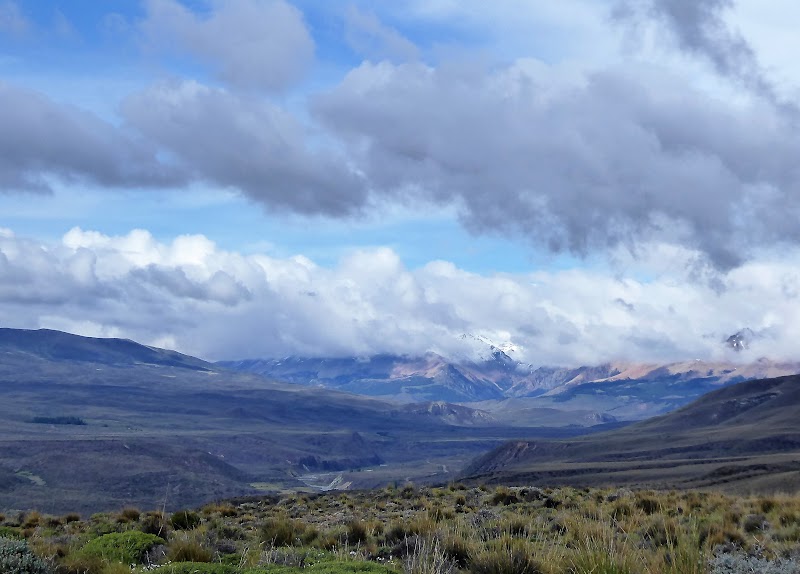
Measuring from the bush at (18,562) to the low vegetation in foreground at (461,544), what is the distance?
0.02 meters

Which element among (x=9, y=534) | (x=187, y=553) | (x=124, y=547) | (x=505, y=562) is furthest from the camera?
(x=9, y=534)

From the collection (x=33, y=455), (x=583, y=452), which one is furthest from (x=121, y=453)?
(x=583, y=452)

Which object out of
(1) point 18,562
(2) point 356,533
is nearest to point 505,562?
(1) point 18,562

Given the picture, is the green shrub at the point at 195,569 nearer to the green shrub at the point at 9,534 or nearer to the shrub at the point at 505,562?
the shrub at the point at 505,562

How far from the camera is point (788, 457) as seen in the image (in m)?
103

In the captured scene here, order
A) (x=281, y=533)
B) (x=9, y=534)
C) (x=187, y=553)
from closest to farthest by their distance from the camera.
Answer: (x=187, y=553) < (x=9, y=534) < (x=281, y=533)

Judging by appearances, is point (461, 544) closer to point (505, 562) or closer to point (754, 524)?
point (505, 562)

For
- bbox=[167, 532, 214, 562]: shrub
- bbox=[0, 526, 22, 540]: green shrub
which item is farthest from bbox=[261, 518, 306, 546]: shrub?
bbox=[0, 526, 22, 540]: green shrub

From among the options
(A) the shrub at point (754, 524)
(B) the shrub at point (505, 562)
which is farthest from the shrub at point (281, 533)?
(A) the shrub at point (754, 524)

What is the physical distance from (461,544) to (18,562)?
6007 mm

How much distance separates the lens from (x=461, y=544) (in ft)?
39.2

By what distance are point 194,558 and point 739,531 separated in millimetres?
9843

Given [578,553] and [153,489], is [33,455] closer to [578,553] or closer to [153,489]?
[153,489]

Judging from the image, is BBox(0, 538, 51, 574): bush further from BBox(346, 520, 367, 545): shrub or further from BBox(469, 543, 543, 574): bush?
BBox(346, 520, 367, 545): shrub
